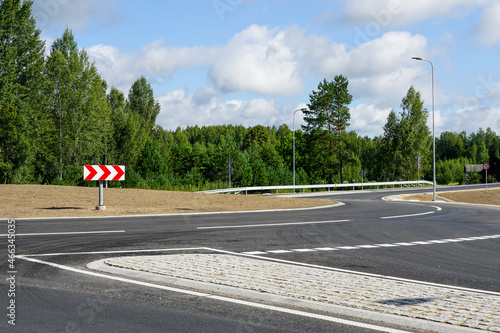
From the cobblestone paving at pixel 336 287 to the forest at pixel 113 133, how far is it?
32.4 metres

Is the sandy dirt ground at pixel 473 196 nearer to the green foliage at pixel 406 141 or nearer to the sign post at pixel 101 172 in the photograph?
the green foliage at pixel 406 141

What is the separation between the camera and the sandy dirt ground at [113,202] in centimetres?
1741

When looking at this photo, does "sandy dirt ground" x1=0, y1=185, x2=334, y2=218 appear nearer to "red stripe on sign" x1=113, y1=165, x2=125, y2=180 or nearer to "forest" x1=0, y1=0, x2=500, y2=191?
"red stripe on sign" x1=113, y1=165, x2=125, y2=180

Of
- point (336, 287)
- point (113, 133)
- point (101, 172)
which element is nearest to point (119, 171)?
point (101, 172)

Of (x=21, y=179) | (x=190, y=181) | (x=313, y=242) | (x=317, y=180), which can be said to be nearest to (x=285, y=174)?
(x=317, y=180)

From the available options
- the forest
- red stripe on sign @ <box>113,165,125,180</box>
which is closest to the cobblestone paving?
red stripe on sign @ <box>113,165,125,180</box>

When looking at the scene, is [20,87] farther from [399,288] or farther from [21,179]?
[399,288]

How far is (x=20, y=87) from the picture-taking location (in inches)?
1762

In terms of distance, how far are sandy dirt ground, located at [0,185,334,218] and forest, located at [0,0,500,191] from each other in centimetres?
1528

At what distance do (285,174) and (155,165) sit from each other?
16.5 m

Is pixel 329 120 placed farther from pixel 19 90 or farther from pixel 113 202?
pixel 113 202

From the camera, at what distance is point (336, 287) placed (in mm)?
6281

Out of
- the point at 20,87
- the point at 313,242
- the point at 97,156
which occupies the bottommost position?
the point at 313,242

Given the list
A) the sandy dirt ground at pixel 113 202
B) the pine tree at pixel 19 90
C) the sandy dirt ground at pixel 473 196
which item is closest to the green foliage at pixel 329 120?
the sandy dirt ground at pixel 473 196
